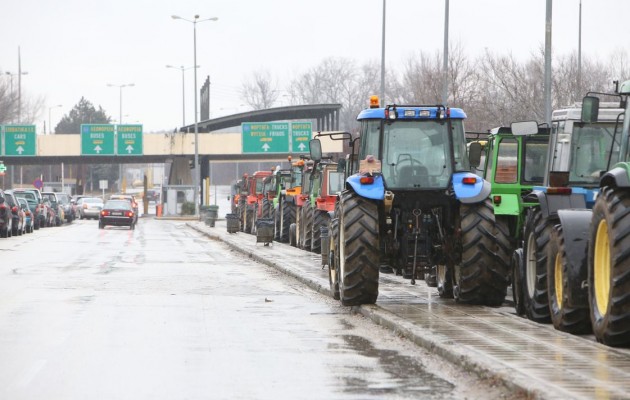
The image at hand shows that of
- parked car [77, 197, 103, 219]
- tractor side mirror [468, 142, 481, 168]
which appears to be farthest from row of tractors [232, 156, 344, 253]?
parked car [77, 197, 103, 219]

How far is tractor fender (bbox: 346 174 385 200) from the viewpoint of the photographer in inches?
666

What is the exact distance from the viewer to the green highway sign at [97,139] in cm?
8350

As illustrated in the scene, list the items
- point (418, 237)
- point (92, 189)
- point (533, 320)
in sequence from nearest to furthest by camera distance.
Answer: point (533, 320), point (418, 237), point (92, 189)

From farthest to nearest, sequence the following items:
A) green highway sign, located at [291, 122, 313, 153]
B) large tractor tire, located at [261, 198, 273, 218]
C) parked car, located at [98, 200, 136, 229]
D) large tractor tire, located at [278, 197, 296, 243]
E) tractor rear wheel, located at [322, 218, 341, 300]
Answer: green highway sign, located at [291, 122, 313, 153] < parked car, located at [98, 200, 136, 229] < large tractor tire, located at [261, 198, 273, 218] < large tractor tire, located at [278, 197, 296, 243] < tractor rear wheel, located at [322, 218, 341, 300]

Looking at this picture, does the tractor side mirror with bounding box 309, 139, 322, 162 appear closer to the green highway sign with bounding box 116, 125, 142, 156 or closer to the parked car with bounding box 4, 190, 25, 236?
the parked car with bounding box 4, 190, 25, 236

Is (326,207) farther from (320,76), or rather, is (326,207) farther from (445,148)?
(320,76)

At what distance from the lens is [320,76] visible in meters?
138

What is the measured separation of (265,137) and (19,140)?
1609cm

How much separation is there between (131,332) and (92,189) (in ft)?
463

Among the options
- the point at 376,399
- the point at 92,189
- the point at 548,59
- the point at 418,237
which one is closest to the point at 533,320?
the point at 418,237

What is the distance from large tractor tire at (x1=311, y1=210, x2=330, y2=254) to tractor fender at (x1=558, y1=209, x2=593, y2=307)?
19776 millimetres

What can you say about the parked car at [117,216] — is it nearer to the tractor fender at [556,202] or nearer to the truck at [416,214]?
the truck at [416,214]

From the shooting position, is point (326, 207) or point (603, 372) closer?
point (603, 372)

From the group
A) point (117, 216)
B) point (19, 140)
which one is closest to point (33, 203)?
point (117, 216)
